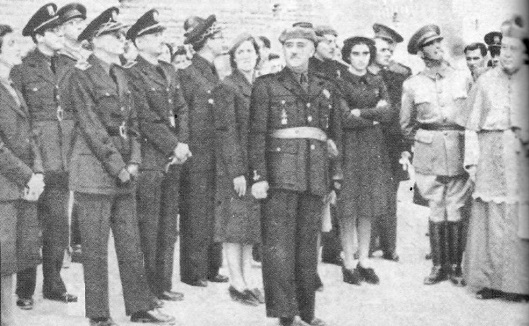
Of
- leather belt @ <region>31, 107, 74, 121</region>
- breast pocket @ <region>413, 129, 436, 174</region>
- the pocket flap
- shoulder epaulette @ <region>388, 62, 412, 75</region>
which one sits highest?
shoulder epaulette @ <region>388, 62, 412, 75</region>

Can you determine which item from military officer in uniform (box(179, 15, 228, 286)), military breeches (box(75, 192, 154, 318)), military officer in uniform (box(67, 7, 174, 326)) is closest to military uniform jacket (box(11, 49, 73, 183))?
military officer in uniform (box(67, 7, 174, 326))

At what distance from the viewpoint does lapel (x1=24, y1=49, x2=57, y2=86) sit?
4.39m

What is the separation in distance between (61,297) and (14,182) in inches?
25.2

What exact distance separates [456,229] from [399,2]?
1309 mm

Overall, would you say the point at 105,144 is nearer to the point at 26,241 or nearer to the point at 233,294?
the point at 26,241

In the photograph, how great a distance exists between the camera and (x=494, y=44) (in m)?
4.93

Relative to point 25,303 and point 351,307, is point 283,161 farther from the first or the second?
point 25,303

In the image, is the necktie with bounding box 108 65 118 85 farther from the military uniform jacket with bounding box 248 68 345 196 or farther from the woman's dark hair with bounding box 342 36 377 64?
the woman's dark hair with bounding box 342 36 377 64

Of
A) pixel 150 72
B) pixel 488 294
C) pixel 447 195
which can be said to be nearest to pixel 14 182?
pixel 150 72

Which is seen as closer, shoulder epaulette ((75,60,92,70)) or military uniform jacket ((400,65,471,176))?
shoulder epaulette ((75,60,92,70))

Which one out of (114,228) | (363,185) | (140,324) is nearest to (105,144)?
(114,228)

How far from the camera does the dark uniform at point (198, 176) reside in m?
4.71

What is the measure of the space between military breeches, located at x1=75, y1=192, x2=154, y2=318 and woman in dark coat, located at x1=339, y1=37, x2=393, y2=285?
1264 millimetres

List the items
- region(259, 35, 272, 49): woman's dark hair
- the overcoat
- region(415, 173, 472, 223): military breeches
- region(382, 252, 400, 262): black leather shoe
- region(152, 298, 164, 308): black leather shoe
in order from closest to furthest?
region(152, 298, 164, 308): black leather shoe → the overcoat → region(259, 35, 272, 49): woman's dark hair → region(415, 173, 472, 223): military breeches → region(382, 252, 400, 262): black leather shoe
